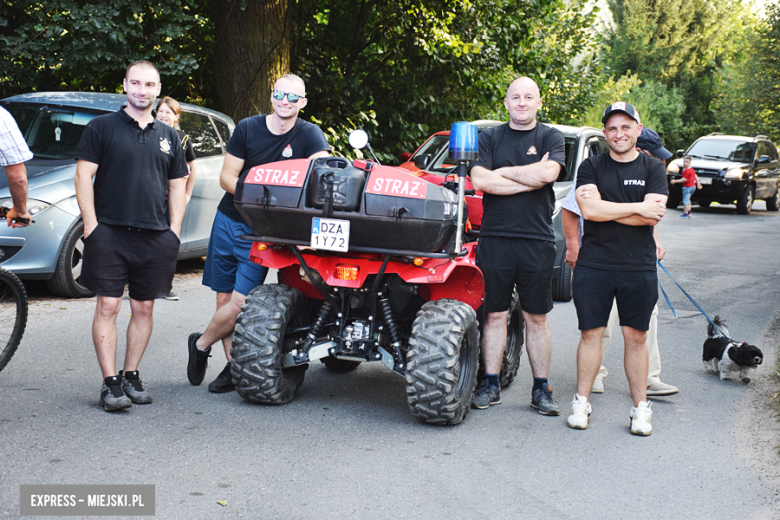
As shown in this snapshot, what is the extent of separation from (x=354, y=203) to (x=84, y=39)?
7.36m

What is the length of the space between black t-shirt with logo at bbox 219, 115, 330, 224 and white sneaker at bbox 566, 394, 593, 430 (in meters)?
2.21

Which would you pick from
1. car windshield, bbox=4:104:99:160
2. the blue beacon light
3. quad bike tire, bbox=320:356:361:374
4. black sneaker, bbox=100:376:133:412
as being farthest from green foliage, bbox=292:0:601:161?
black sneaker, bbox=100:376:133:412

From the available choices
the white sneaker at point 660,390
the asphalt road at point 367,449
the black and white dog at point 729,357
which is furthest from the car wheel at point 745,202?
the white sneaker at point 660,390

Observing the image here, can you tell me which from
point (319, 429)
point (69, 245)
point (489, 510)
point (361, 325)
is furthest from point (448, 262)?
point (69, 245)

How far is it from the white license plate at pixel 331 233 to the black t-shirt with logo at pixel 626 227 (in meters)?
1.52

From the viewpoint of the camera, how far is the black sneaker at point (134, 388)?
504 cm

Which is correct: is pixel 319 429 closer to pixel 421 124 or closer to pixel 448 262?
pixel 448 262

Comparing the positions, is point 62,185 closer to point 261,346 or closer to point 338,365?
point 338,365

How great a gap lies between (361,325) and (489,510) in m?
1.53

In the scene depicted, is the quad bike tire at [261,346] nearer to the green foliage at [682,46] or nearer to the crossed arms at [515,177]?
the crossed arms at [515,177]

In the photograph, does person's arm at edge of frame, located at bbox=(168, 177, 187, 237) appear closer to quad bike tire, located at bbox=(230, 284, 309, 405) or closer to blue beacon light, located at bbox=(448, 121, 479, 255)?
quad bike tire, located at bbox=(230, 284, 309, 405)

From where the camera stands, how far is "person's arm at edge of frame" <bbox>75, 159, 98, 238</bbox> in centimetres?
474

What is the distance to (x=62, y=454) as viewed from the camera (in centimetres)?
416

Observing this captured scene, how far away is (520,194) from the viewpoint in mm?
5215
